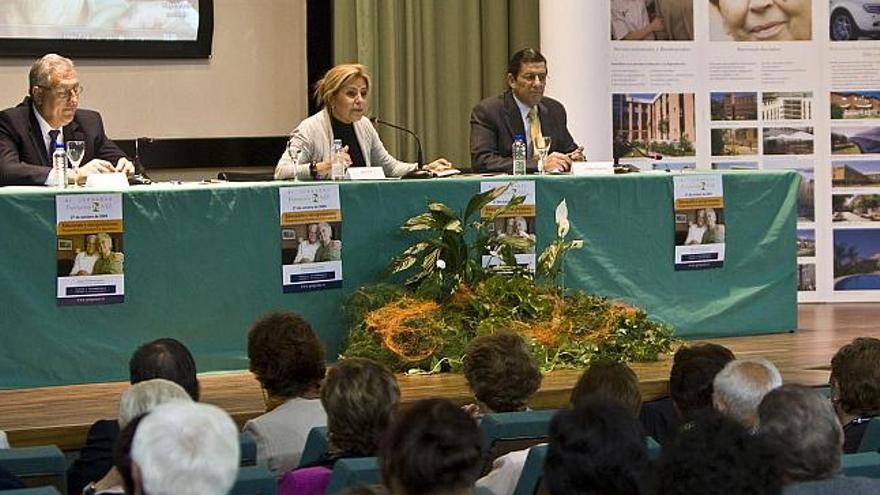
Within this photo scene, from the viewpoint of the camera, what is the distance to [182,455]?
2307 mm

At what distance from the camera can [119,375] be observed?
5840 mm

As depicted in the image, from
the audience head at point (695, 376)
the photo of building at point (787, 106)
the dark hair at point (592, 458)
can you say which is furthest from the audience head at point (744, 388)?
the photo of building at point (787, 106)

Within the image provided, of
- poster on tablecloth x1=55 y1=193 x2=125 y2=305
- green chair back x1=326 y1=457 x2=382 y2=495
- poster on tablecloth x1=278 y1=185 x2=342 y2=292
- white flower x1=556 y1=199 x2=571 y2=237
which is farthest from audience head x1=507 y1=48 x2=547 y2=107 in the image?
green chair back x1=326 y1=457 x2=382 y2=495

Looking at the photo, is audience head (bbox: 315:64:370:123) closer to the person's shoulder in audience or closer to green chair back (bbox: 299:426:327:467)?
green chair back (bbox: 299:426:327:467)

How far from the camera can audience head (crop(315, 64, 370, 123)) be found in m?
6.74

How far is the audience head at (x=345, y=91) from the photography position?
6.74m

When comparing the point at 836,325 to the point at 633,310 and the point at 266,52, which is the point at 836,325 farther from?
the point at 266,52

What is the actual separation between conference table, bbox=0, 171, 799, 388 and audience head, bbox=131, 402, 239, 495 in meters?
3.48

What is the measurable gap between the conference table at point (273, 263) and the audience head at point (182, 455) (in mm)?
3482

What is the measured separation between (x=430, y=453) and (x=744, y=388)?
1.11 m

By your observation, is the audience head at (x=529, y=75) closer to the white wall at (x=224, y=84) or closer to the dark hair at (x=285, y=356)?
the white wall at (x=224, y=84)

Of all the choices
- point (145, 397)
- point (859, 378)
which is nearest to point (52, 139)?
point (145, 397)

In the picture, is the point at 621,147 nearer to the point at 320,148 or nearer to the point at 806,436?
the point at 320,148

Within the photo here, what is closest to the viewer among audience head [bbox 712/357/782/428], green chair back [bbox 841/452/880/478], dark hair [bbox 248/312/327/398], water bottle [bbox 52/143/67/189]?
green chair back [bbox 841/452/880/478]
